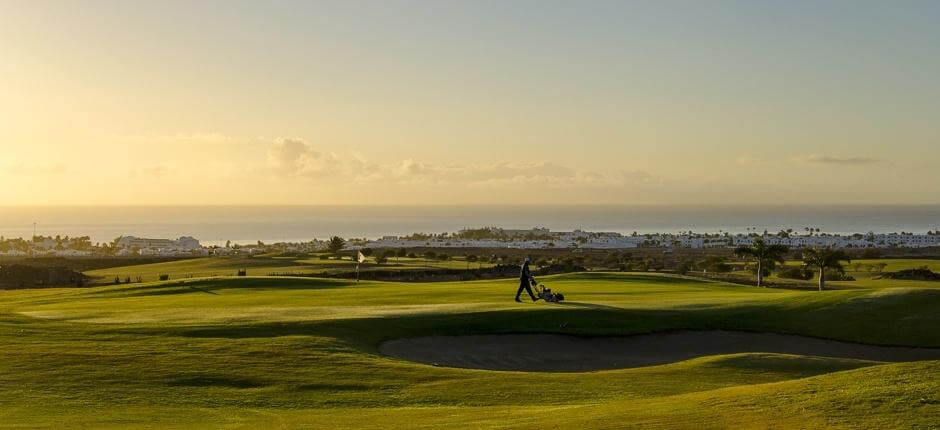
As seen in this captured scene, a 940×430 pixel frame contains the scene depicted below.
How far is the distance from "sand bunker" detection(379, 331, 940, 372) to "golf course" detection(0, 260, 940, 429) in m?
0.09

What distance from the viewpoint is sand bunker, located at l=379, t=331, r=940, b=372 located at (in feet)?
98.4

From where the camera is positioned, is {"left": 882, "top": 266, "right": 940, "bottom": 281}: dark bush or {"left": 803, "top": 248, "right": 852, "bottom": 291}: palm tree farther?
{"left": 882, "top": 266, "right": 940, "bottom": 281}: dark bush

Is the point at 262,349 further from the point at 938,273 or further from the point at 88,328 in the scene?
the point at 938,273

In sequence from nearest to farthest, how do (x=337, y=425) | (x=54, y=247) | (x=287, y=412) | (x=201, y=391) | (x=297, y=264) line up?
(x=337, y=425) < (x=287, y=412) < (x=201, y=391) < (x=297, y=264) < (x=54, y=247)

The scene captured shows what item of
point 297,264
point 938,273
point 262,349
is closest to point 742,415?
point 262,349

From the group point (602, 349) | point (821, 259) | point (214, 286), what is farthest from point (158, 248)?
point (602, 349)

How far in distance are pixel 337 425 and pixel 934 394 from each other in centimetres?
1100

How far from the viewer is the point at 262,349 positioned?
26.9 m

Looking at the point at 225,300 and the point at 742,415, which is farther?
the point at 225,300

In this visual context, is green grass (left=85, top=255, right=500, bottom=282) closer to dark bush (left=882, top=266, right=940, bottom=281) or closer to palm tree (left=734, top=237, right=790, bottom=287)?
palm tree (left=734, top=237, right=790, bottom=287)

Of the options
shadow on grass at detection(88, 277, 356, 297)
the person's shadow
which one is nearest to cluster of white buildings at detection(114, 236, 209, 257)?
shadow on grass at detection(88, 277, 356, 297)

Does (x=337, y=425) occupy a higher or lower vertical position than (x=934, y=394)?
lower

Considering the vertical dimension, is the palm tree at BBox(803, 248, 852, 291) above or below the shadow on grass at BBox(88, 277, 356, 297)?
above

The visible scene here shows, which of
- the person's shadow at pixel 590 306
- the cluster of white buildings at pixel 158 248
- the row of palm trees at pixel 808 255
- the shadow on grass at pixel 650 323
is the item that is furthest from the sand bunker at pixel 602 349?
the cluster of white buildings at pixel 158 248
